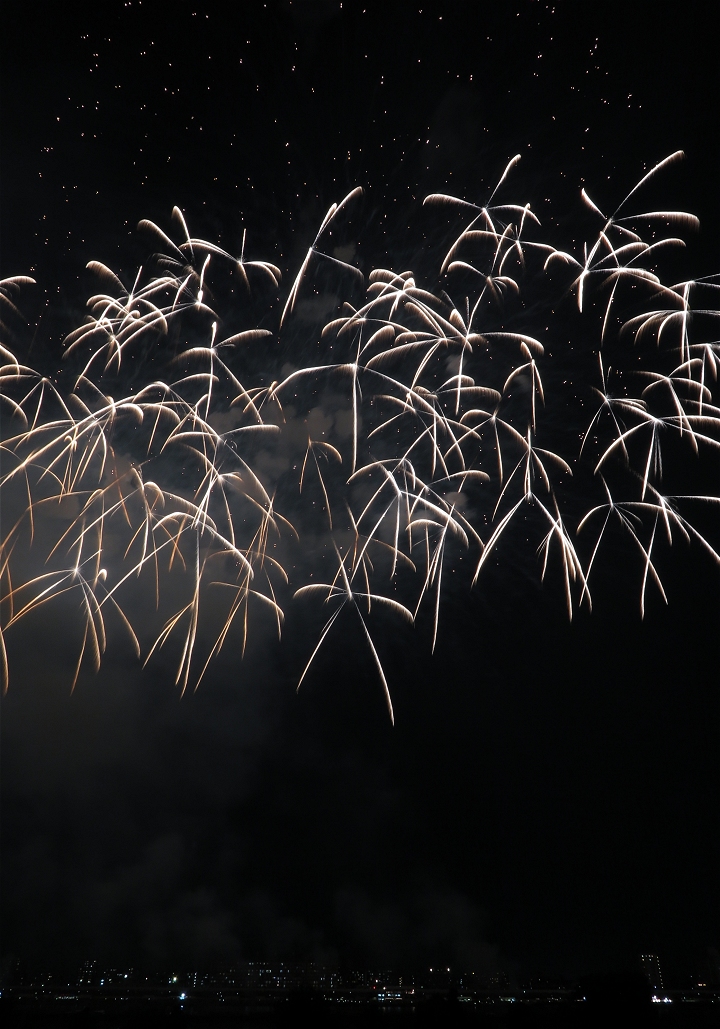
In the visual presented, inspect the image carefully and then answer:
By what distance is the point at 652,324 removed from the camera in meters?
16.3

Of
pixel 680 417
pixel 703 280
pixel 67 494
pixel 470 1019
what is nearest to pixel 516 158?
pixel 703 280

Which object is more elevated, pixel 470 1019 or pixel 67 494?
pixel 67 494

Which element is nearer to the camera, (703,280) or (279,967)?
(703,280)

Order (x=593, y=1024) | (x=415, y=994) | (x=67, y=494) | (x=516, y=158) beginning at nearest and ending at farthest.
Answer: (x=516, y=158) → (x=67, y=494) → (x=593, y=1024) → (x=415, y=994)

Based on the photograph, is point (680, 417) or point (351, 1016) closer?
point (680, 417)

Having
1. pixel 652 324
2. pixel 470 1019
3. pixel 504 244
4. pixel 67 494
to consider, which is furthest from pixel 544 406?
pixel 470 1019

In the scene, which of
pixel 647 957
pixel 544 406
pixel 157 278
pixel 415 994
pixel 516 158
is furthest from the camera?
pixel 647 957

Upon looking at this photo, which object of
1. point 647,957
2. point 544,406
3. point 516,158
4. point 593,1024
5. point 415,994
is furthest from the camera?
point 647,957

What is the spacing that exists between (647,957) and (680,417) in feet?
137

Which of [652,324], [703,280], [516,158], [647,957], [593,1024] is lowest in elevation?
[647,957]

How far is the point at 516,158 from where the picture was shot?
13930mm

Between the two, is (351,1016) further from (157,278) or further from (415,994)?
(157,278)

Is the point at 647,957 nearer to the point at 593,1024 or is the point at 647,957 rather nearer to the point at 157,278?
the point at 593,1024

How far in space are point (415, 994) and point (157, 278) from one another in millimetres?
34471
